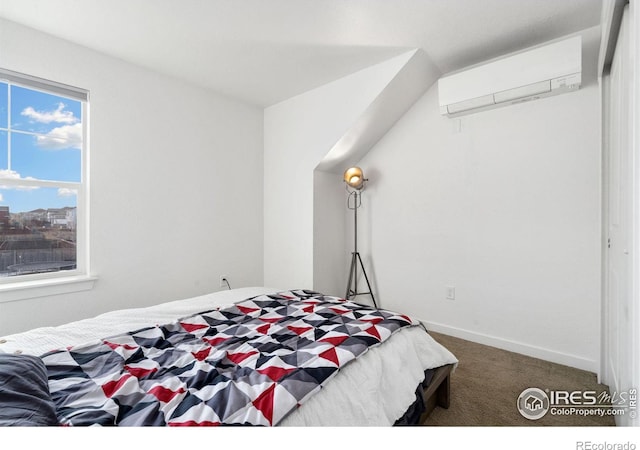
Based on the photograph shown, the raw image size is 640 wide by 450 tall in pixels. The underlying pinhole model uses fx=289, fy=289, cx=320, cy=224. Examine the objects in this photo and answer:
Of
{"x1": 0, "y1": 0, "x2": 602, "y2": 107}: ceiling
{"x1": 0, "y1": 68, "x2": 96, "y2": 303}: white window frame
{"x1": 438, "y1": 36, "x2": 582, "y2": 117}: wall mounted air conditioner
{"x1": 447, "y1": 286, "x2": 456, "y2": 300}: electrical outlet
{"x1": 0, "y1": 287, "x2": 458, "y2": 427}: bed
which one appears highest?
{"x1": 0, "y1": 0, "x2": 602, "y2": 107}: ceiling

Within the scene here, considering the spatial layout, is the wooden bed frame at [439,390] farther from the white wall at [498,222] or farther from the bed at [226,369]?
the white wall at [498,222]

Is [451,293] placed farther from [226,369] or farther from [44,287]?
[44,287]

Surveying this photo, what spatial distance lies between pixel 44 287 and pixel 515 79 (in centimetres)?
388

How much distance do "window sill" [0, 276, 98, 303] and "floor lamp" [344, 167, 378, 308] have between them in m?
2.47

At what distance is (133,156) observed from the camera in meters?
2.60

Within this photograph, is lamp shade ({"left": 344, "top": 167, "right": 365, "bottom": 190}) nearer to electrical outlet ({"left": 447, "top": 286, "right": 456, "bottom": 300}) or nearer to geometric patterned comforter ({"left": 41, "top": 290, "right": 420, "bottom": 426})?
electrical outlet ({"left": 447, "top": 286, "right": 456, "bottom": 300})

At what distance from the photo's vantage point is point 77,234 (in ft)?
7.79

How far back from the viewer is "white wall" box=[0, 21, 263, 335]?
221 cm

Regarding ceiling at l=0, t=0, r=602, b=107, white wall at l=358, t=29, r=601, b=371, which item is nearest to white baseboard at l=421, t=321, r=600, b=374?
white wall at l=358, t=29, r=601, b=371

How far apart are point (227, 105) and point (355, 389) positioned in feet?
10.5

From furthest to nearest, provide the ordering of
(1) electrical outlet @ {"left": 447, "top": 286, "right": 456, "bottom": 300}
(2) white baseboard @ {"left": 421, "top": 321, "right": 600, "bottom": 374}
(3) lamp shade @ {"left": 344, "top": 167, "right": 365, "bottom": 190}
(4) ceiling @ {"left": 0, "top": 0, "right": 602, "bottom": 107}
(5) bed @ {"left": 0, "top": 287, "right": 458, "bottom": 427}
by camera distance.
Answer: (3) lamp shade @ {"left": 344, "top": 167, "right": 365, "bottom": 190}
(1) electrical outlet @ {"left": 447, "top": 286, "right": 456, "bottom": 300}
(2) white baseboard @ {"left": 421, "top": 321, "right": 600, "bottom": 374}
(4) ceiling @ {"left": 0, "top": 0, "right": 602, "bottom": 107}
(5) bed @ {"left": 0, "top": 287, "right": 458, "bottom": 427}

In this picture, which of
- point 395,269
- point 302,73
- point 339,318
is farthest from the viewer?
point 395,269
